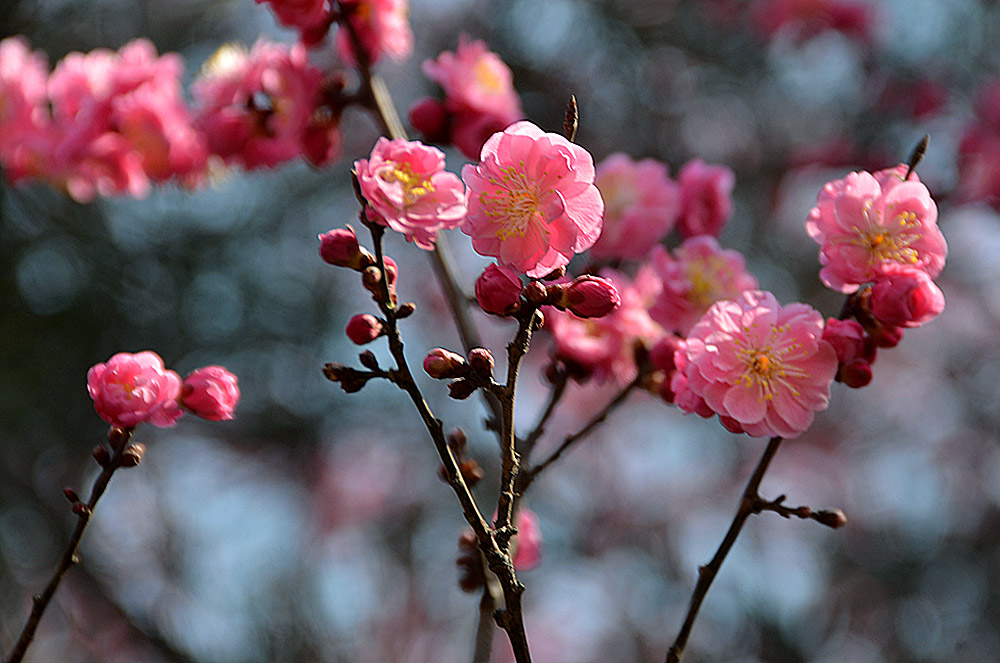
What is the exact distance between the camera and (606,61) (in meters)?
3.59

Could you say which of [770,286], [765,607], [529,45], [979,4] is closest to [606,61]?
[529,45]

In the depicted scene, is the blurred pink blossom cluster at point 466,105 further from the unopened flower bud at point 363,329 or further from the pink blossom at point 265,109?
the unopened flower bud at point 363,329

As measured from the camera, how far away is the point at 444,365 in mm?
810

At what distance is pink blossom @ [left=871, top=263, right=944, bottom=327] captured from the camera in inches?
35.1

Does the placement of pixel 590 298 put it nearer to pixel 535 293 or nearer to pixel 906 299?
pixel 535 293

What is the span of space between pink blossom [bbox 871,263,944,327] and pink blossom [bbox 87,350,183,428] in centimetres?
77

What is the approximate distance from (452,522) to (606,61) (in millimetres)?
2068

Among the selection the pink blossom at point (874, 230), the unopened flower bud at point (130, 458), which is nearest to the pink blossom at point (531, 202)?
the pink blossom at point (874, 230)

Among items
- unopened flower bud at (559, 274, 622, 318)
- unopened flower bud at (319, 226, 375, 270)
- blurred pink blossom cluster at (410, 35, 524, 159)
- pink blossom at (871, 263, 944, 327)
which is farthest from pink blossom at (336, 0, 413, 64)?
pink blossom at (871, 263, 944, 327)

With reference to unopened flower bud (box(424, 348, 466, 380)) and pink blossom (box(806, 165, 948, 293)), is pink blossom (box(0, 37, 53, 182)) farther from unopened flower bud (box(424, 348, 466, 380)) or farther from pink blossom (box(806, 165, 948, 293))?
pink blossom (box(806, 165, 948, 293))

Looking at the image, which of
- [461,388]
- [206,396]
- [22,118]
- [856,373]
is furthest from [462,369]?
[22,118]

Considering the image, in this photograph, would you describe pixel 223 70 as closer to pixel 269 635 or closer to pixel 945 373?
pixel 269 635

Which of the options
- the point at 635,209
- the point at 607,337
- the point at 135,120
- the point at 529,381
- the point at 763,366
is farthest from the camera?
the point at 529,381

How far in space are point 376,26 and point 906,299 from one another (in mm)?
967
